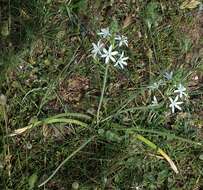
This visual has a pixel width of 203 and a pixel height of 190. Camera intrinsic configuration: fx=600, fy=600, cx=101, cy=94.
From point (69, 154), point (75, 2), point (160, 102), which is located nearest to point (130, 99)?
Result: point (160, 102)

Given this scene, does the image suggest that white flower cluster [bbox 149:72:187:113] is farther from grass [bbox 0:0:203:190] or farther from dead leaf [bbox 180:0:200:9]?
dead leaf [bbox 180:0:200:9]

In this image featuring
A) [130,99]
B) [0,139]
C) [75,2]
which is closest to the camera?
[0,139]

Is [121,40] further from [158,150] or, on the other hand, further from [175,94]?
[158,150]

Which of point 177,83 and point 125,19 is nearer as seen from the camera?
point 177,83

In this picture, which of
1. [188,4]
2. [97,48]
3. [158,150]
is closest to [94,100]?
[97,48]

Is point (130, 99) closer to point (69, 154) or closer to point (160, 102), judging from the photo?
point (160, 102)

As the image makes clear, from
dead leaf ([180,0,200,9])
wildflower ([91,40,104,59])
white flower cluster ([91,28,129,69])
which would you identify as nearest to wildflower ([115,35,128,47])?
white flower cluster ([91,28,129,69])
